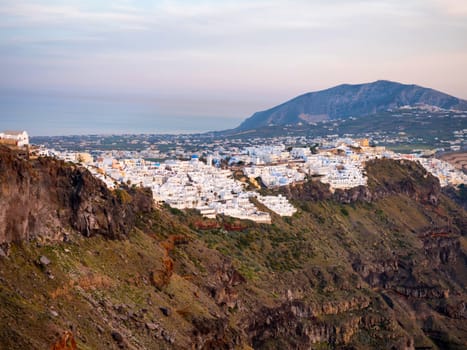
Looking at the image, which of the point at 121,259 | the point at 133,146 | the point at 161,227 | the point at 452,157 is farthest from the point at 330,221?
the point at 133,146

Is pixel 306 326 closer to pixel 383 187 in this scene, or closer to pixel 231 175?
pixel 231 175

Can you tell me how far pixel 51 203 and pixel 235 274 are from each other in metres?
18.3

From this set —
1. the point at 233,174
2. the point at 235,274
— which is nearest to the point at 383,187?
the point at 233,174

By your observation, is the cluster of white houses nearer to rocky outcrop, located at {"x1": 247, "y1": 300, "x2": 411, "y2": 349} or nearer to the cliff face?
rocky outcrop, located at {"x1": 247, "y1": 300, "x2": 411, "y2": 349}

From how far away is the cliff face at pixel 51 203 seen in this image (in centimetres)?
3428

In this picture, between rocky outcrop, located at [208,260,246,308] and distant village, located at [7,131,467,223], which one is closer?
rocky outcrop, located at [208,260,246,308]

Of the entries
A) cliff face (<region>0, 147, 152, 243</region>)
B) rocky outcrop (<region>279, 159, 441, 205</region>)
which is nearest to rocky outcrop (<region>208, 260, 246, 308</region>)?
cliff face (<region>0, 147, 152, 243</region>)

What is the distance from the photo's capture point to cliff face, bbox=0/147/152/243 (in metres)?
34.3

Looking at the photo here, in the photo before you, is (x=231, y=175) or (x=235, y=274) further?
(x=231, y=175)

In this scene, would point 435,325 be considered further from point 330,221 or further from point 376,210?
point 376,210

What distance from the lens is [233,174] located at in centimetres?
9312

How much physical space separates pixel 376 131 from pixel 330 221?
121 metres

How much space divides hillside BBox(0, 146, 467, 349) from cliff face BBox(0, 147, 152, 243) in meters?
0.10

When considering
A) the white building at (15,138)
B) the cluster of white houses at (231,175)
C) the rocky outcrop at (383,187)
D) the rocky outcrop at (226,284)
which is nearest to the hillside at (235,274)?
the rocky outcrop at (226,284)
